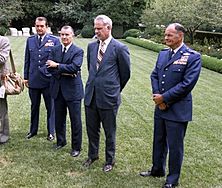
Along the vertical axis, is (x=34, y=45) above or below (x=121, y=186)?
above

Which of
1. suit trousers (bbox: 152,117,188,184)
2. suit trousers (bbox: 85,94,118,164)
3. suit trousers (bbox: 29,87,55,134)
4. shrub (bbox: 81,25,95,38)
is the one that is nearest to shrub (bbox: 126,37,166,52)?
shrub (bbox: 81,25,95,38)

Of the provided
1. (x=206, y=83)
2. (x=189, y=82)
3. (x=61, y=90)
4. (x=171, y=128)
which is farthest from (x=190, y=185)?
(x=206, y=83)

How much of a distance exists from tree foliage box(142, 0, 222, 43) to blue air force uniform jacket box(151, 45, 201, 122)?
1222 cm

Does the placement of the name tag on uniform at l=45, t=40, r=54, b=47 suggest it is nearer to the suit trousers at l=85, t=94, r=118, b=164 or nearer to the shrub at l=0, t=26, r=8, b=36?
the suit trousers at l=85, t=94, r=118, b=164

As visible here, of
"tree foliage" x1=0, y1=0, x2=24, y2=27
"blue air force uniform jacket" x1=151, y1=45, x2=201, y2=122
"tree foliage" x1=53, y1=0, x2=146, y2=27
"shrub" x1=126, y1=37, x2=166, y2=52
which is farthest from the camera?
"tree foliage" x1=53, y1=0, x2=146, y2=27

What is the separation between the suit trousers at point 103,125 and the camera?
4.28 meters

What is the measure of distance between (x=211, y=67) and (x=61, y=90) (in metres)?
10.3

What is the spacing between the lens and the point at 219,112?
24.4 feet

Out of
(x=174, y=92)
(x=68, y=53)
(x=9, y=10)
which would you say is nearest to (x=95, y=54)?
(x=68, y=53)

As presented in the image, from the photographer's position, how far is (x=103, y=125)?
434cm

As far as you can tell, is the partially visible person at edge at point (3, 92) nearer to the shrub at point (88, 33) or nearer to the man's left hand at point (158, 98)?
the man's left hand at point (158, 98)

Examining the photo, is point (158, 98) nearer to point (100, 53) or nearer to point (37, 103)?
point (100, 53)

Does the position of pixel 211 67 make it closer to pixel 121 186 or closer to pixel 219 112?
pixel 219 112

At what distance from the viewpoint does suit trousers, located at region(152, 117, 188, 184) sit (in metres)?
3.81
